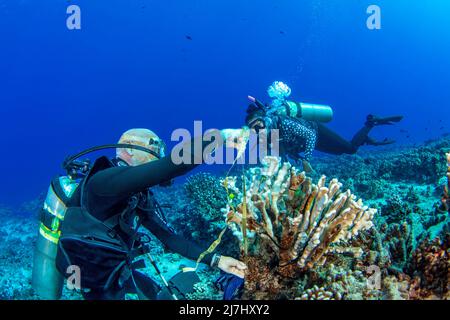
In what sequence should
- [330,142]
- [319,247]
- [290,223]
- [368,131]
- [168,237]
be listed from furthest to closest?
[368,131], [330,142], [168,237], [319,247], [290,223]

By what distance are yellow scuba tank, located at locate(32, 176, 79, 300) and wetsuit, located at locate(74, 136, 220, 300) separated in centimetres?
64

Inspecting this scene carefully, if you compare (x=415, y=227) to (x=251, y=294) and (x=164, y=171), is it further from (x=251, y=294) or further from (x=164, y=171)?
(x=164, y=171)

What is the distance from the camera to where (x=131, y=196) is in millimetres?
3205

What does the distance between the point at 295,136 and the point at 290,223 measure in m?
5.28

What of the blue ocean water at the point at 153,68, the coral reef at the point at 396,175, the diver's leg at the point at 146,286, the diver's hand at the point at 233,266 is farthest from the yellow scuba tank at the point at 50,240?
the blue ocean water at the point at 153,68

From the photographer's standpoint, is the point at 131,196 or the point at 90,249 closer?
the point at 90,249

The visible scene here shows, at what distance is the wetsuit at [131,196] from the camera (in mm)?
2536

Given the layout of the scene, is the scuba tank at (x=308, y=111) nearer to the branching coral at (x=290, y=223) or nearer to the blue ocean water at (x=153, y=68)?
the branching coral at (x=290, y=223)

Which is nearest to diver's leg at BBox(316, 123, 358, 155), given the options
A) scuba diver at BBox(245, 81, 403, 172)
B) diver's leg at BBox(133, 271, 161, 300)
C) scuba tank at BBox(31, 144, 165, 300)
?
scuba diver at BBox(245, 81, 403, 172)

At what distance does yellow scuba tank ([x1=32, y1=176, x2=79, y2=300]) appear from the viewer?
11.3 feet

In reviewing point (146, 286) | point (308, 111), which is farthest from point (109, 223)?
point (308, 111)

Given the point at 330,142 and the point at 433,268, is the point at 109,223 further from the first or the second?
the point at 330,142

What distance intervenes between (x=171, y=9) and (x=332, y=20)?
328 feet
